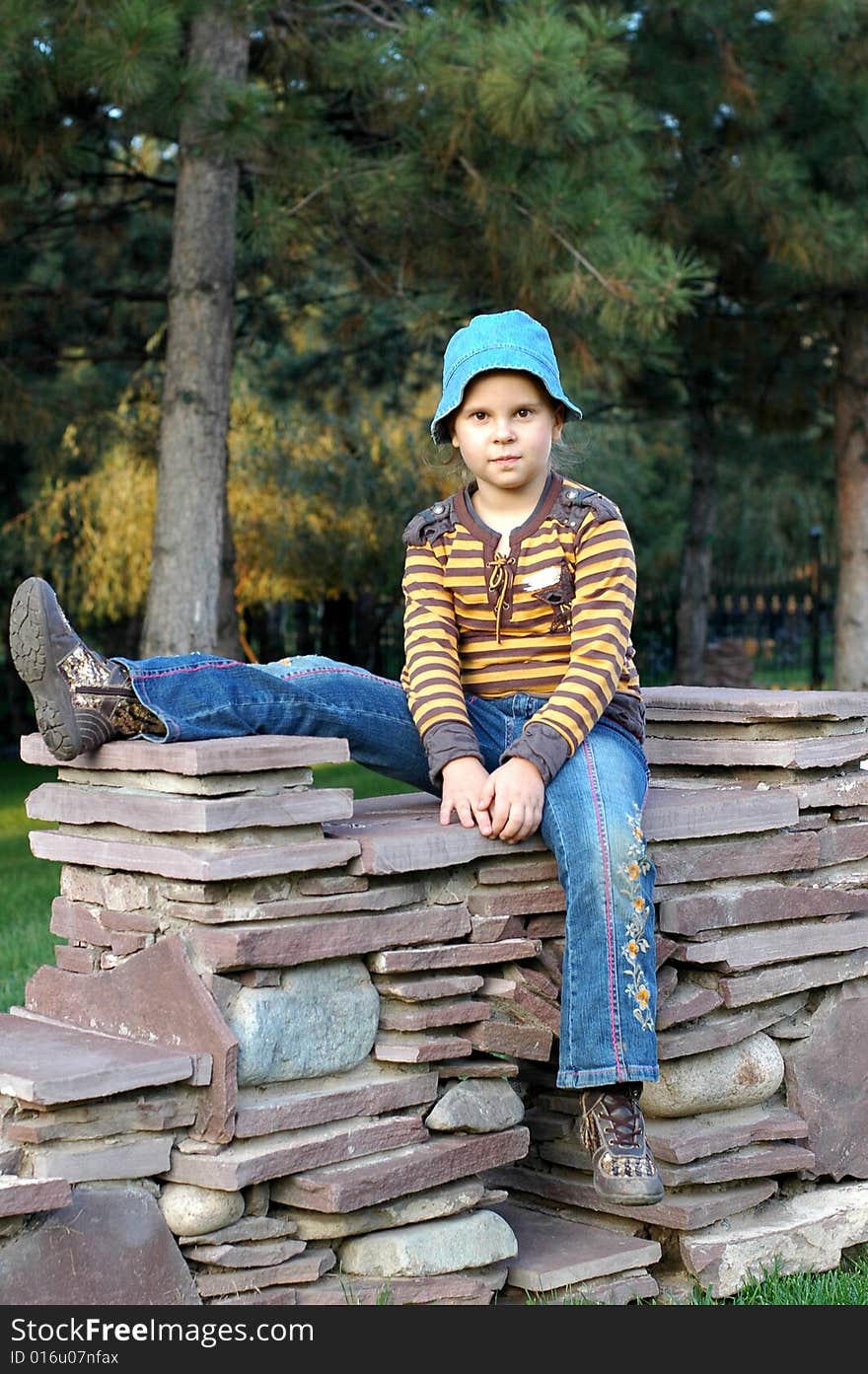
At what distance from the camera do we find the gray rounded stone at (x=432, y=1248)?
2652 millimetres

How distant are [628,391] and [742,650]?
3.59 meters

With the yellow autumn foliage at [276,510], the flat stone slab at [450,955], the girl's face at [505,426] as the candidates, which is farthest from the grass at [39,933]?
the yellow autumn foliage at [276,510]

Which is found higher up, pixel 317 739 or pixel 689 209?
pixel 689 209

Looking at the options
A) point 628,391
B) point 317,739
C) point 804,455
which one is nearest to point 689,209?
point 628,391

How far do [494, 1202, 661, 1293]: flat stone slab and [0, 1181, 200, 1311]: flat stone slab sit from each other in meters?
0.68

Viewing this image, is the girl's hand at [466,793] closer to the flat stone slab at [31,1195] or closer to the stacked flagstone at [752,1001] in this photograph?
the stacked flagstone at [752,1001]

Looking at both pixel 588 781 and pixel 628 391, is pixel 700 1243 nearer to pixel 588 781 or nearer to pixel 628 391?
pixel 588 781

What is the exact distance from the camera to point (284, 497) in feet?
45.4

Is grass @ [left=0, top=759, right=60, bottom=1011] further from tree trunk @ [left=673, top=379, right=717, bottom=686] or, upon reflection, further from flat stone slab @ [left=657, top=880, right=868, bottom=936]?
tree trunk @ [left=673, top=379, right=717, bottom=686]

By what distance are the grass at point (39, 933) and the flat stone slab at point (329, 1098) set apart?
1.00 ft

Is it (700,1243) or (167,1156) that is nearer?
(167,1156)

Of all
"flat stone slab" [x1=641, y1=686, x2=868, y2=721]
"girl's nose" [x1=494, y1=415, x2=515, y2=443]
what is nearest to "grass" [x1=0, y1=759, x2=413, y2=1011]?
"flat stone slab" [x1=641, y1=686, x2=868, y2=721]

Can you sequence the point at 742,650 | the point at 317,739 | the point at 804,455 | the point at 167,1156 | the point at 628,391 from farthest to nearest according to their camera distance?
the point at 742,650 < the point at 804,455 < the point at 628,391 < the point at 317,739 < the point at 167,1156

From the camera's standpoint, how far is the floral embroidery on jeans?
2.82m
